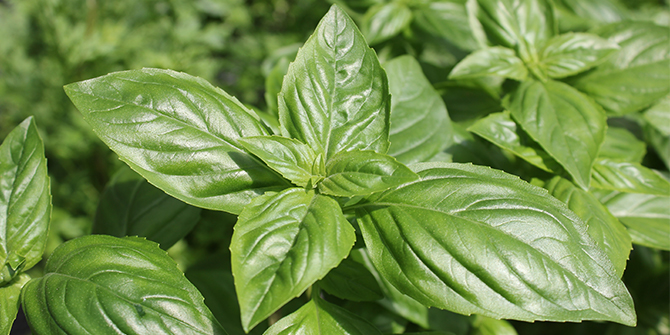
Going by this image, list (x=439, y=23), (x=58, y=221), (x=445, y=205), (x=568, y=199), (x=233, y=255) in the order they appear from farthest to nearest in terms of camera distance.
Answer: (x=58, y=221) → (x=439, y=23) → (x=568, y=199) → (x=445, y=205) → (x=233, y=255)

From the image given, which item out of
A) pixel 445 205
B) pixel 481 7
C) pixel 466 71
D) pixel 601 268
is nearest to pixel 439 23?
pixel 481 7

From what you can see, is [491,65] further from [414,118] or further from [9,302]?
[9,302]

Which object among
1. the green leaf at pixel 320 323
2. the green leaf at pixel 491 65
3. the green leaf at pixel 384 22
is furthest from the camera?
the green leaf at pixel 384 22

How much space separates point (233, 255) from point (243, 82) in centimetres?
192

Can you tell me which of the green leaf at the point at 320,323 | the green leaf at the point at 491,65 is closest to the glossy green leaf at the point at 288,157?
the green leaf at the point at 320,323

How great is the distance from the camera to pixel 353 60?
89cm

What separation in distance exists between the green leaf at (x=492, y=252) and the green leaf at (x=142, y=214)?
0.56 meters

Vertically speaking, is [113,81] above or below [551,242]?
above

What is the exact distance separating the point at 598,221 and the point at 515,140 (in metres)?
0.27

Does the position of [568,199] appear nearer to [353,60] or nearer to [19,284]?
[353,60]

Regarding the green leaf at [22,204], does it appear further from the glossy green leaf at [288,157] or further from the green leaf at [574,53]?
the green leaf at [574,53]

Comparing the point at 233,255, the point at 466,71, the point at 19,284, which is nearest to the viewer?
the point at 233,255

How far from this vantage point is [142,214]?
3.90 feet

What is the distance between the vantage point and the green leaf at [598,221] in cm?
91
